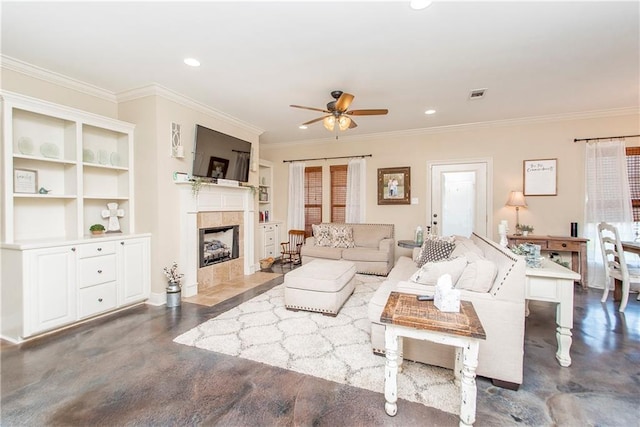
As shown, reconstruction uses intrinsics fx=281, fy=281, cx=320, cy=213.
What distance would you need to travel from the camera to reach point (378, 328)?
2330 mm

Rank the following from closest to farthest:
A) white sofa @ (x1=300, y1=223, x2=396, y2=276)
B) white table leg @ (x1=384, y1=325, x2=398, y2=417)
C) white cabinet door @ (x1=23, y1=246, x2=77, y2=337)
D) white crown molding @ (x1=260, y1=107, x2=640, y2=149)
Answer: white table leg @ (x1=384, y1=325, x2=398, y2=417) < white cabinet door @ (x1=23, y1=246, x2=77, y2=337) < white crown molding @ (x1=260, y1=107, x2=640, y2=149) < white sofa @ (x1=300, y1=223, x2=396, y2=276)

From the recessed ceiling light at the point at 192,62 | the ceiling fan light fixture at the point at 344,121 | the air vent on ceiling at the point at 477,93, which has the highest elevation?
the air vent on ceiling at the point at 477,93

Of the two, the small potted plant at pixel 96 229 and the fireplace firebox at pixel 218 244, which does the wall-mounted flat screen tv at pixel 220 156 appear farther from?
the small potted plant at pixel 96 229

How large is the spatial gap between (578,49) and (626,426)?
9.90 ft

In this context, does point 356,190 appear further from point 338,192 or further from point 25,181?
point 25,181

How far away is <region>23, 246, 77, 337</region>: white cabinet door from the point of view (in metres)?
2.61

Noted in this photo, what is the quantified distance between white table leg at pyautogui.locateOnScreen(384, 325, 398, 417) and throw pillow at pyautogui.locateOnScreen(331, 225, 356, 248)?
12.2 feet

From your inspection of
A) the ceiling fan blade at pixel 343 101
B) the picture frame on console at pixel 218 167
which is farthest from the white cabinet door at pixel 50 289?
the ceiling fan blade at pixel 343 101

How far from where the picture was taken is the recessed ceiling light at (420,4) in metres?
1.99

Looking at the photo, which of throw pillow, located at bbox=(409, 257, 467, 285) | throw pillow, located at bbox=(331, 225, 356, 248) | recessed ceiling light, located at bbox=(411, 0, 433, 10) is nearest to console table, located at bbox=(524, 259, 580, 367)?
throw pillow, located at bbox=(409, 257, 467, 285)

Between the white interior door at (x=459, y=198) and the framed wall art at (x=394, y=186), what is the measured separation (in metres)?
0.45

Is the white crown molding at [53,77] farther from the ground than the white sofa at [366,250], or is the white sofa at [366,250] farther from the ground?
Result: the white crown molding at [53,77]

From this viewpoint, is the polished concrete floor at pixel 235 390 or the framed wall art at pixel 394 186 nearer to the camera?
the polished concrete floor at pixel 235 390

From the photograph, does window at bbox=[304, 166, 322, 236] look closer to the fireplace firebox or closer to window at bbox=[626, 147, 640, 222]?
the fireplace firebox
